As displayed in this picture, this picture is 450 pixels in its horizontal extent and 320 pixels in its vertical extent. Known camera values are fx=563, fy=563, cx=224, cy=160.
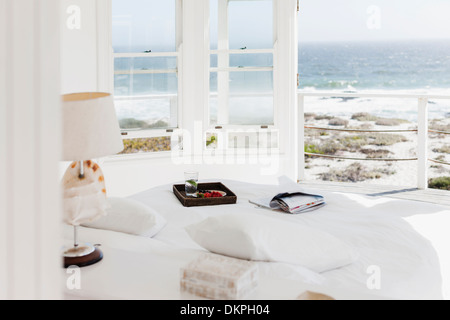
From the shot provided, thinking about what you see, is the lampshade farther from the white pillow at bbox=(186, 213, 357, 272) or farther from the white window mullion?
the white window mullion

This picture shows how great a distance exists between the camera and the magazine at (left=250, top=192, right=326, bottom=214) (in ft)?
8.73

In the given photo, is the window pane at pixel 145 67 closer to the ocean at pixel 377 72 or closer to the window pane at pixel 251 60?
the window pane at pixel 251 60

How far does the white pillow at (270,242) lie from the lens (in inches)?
74.9

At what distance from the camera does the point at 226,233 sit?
6.38 ft

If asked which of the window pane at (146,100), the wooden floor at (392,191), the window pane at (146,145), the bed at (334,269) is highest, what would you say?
the window pane at (146,100)

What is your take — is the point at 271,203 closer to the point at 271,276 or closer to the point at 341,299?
the point at 271,276

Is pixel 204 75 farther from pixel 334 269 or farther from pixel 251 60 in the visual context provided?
pixel 334 269

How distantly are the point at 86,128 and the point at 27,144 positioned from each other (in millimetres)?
756

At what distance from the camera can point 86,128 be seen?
1748mm

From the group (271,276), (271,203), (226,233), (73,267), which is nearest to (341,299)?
(271,276)

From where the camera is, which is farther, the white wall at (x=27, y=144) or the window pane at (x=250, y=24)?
the window pane at (x=250, y=24)

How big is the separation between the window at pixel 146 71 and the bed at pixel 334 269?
1848 mm

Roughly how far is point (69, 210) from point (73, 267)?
0.60 ft

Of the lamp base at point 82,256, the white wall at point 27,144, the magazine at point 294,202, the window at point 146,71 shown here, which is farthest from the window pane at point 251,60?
the white wall at point 27,144
